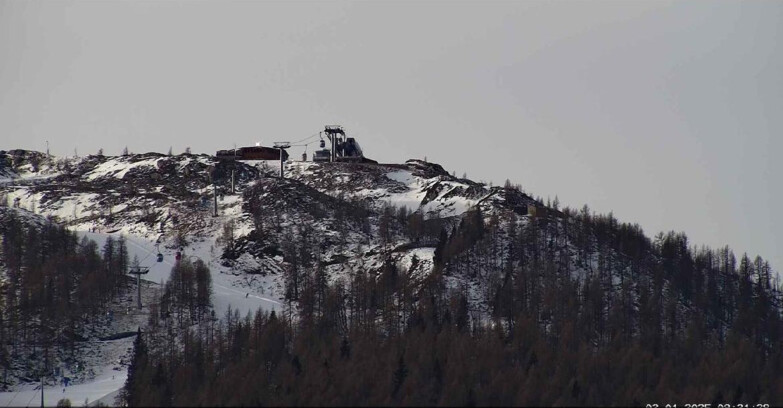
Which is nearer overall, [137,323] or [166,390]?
[166,390]

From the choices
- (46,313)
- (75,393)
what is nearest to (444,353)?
(75,393)

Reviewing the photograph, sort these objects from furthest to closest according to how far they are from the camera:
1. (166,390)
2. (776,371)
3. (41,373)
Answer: (776,371)
(41,373)
(166,390)

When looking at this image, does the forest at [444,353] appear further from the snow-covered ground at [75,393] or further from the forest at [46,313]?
the forest at [46,313]

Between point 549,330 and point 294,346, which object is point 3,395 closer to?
point 294,346

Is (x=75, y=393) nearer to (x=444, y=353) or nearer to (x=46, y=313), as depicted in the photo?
(x=46, y=313)

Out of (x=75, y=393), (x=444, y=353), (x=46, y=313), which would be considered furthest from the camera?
(x=46, y=313)

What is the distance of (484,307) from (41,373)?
229ft

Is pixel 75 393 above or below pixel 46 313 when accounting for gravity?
below

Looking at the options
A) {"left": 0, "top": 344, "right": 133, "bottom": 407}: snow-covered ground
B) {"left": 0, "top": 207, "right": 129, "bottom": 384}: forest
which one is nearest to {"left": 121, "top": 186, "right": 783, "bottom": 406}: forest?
{"left": 0, "top": 344, "right": 133, "bottom": 407}: snow-covered ground

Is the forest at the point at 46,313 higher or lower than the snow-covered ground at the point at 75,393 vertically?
higher

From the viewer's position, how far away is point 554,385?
16238 centimetres

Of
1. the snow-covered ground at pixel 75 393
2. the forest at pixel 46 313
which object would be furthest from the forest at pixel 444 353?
the forest at pixel 46 313

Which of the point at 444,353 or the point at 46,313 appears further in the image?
the point at 46,313

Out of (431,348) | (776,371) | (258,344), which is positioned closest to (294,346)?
(258,344)
